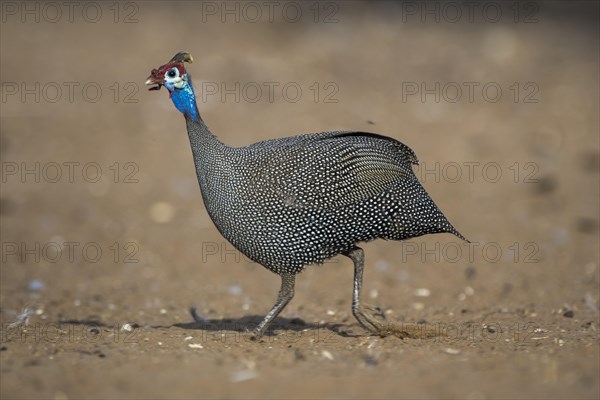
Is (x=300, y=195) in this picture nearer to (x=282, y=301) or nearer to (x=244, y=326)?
(x=282, y=301)

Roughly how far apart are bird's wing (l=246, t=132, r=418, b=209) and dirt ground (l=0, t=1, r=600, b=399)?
0.94 metres

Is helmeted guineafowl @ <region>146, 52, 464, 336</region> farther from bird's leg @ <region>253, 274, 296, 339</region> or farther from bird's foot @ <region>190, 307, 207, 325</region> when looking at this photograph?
bird's foot @ <region>190, 307, 207, 325</region>

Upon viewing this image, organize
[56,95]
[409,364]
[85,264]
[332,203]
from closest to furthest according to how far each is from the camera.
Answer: [409,364]
[332,203]
[85,264]
[56,95]

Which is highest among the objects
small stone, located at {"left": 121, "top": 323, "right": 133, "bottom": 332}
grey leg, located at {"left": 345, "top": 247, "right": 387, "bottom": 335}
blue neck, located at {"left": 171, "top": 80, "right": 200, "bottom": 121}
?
blue neck, located at {"left": 171, "top": 80, "right": 200, "bottom": 121}

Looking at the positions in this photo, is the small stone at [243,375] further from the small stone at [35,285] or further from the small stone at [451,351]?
the small stone at [35,285]

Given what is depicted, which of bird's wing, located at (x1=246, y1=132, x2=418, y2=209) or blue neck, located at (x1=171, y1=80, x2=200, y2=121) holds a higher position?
blue neck, located at (x1=171, y1=80, x2=200, y2=121)

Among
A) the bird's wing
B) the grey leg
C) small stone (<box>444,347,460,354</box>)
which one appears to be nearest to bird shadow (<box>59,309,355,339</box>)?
the grey leg

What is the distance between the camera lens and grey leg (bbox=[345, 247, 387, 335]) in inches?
223

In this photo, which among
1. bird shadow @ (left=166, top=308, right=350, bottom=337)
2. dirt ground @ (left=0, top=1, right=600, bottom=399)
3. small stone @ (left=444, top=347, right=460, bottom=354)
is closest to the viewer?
dirt ground @ (left=0, top=1, right=600, bottom=399)

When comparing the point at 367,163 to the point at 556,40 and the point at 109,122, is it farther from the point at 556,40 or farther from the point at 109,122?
the point at 556,40

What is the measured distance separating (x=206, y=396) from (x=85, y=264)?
14.1ft

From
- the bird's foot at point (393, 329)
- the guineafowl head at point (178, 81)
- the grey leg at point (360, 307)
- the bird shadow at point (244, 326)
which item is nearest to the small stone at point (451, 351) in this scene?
the bird's foot at point (393, 329)

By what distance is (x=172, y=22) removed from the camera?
15133 millimetres

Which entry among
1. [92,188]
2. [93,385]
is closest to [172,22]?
[92,188]
